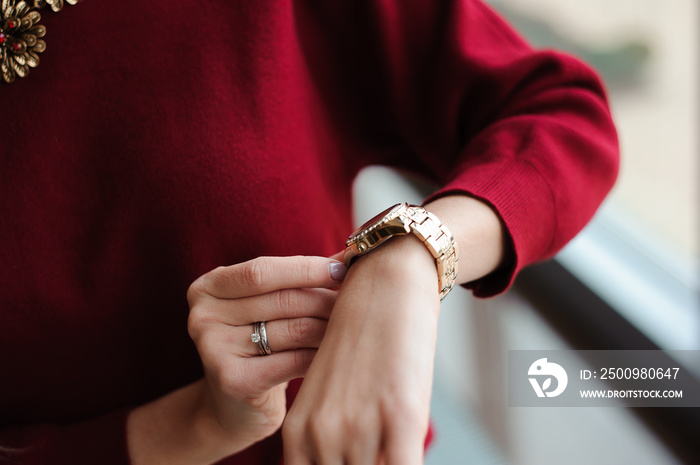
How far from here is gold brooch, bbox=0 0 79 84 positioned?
1.64ft

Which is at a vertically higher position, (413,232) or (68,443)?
(413,232)

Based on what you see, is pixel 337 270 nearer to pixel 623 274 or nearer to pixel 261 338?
pixel 261 338

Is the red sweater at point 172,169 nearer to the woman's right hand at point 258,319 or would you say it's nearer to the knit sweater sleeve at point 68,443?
the knit sweater sleeve at point 68,443

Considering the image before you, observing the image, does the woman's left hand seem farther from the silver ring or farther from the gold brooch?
the gold brooch

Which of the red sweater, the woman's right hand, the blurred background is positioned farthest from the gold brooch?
the blurred background

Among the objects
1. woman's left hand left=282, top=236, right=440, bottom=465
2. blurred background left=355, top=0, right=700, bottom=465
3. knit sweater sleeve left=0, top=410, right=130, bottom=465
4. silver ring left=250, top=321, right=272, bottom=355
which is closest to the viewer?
woman's left hand left=282, top=236, right=440, bottom=465

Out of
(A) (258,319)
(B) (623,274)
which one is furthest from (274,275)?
(B) (623,274)

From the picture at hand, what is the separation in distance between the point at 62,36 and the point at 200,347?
12.7 inches

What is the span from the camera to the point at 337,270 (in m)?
0.45

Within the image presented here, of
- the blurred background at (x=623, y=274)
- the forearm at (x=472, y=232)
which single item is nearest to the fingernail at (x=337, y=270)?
the forearm at (x=472, y=232)

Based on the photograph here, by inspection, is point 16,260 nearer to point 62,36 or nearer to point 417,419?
point 62,36

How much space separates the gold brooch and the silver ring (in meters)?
0.32

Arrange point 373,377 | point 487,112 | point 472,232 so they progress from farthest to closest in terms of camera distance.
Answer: point 487,112 < point 472,232 < point 373,377

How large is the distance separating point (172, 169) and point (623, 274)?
94 centimetres
